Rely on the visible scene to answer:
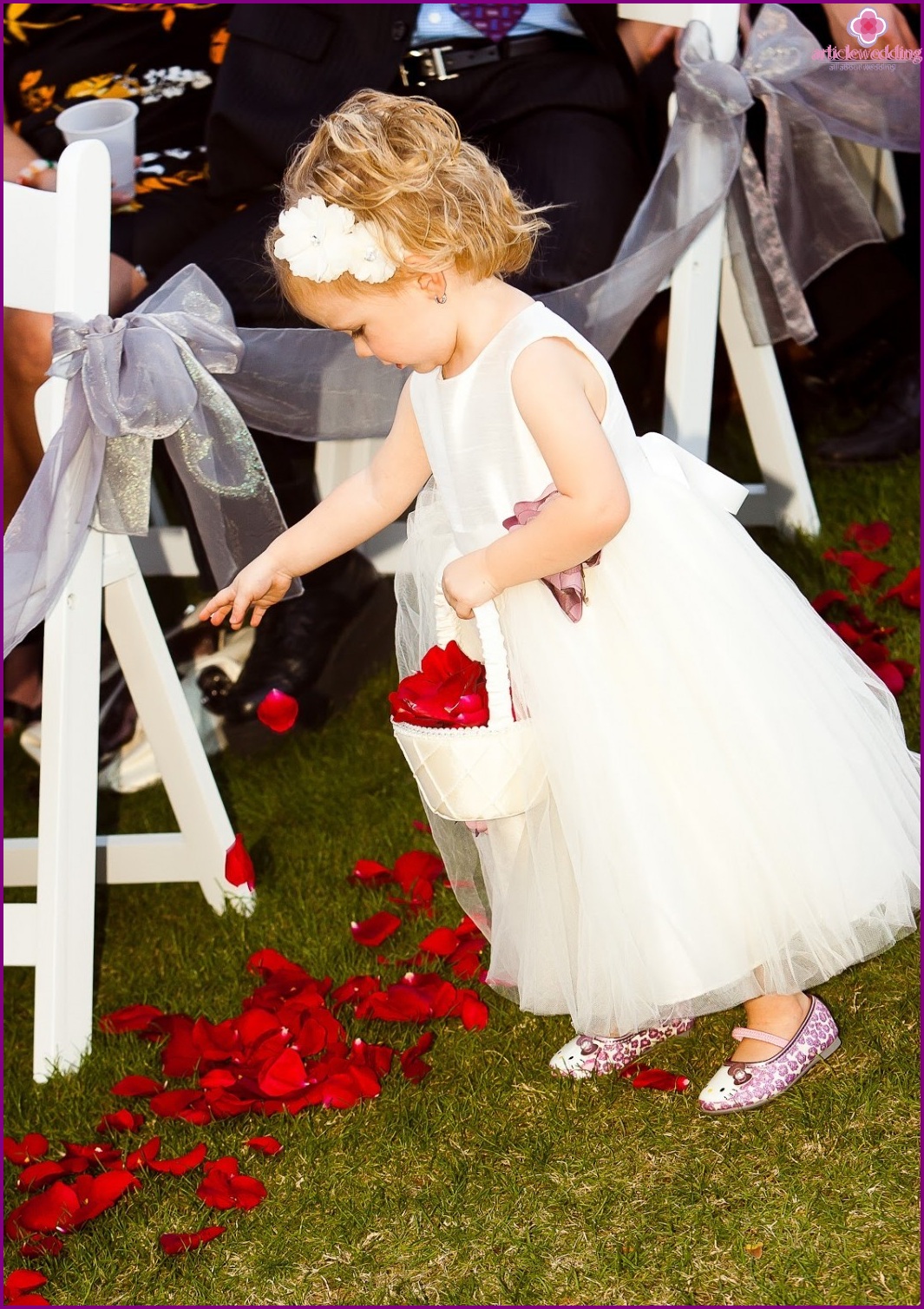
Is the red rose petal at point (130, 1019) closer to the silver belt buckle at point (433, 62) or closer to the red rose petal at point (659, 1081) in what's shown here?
the red rose petal at point (659, 1081)

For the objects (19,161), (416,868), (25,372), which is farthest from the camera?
(19,161)

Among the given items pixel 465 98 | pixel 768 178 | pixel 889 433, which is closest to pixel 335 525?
pixel 465 98

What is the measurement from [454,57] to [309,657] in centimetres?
149

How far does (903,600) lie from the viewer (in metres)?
3.70

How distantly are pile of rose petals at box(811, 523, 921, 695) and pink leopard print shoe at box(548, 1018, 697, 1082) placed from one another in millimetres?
1065

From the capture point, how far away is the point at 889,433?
458 centimetres

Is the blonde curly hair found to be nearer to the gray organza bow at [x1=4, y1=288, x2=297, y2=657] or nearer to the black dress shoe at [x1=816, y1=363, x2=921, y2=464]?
the gray organza bow at [x1=4, y1=288, x2=297, y2=657]

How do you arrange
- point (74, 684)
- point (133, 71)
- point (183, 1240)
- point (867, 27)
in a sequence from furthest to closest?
point (133, 71)
point (867, 27)
point (74, 684)
point (183, 1240)

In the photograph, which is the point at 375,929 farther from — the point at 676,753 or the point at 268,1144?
the point at 676,753

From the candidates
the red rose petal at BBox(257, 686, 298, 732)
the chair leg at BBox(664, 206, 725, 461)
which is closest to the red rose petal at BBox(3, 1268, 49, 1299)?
the red rose petal at BBox(257, 686, 298, 732)

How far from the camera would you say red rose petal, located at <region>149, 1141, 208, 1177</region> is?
2.31 meters

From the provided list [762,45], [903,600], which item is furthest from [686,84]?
[903,600]

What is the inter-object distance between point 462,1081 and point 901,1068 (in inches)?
28.4

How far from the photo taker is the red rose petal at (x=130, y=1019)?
2744 millimetres
